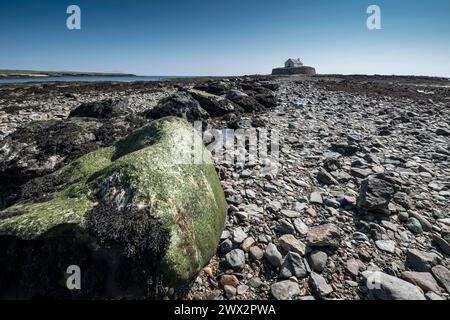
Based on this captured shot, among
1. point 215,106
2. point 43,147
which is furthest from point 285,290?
point 215,106

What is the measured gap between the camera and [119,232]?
111 inches

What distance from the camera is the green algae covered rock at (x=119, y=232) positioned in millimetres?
2768

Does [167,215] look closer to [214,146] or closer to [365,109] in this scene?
[214,146]

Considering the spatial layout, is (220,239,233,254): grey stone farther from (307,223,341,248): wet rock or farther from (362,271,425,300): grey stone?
(362,271,425,300): grey stone

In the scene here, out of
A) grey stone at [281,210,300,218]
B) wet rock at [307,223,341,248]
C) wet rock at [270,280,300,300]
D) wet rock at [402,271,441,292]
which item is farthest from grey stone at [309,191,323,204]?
wet rock at [270,280,300,300]

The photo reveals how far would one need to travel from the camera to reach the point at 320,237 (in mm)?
4293

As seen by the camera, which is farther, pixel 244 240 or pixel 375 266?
pixel 244 240

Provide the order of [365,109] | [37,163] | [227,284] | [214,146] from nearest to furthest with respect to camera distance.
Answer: [227,284], [37,163], [214,146], [365,109]

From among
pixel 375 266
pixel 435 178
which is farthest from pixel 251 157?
pixel 435 178

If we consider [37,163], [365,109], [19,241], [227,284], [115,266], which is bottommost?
[227,284]

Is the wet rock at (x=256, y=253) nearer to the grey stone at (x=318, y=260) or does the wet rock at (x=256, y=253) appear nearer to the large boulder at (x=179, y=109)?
the grey stone at (x=318, y=260)

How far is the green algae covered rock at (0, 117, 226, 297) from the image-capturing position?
9.08 feet

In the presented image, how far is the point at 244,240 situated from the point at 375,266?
82.3 inches

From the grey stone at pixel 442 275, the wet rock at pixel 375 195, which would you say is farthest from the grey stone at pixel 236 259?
the wet rock at pixel 375 195
